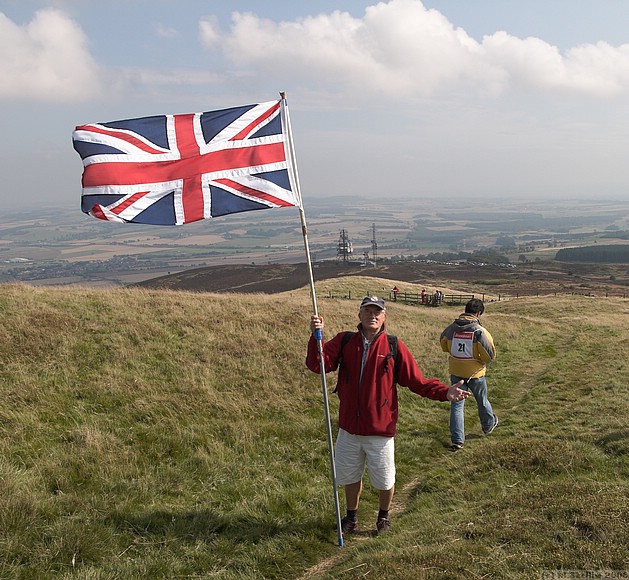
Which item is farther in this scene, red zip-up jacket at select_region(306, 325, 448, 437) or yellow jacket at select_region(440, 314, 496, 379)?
yellow jacket at select_region(440, 314, 496, 379)

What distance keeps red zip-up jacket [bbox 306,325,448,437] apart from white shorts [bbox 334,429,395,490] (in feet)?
0.42

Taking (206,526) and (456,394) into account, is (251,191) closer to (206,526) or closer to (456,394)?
(456,394)

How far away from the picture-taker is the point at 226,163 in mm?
6250

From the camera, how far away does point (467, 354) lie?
27.3 feet

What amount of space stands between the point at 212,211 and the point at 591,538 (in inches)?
215

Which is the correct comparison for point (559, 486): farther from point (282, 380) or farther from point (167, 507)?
point (282, 380)

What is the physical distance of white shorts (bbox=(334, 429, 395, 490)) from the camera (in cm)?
534

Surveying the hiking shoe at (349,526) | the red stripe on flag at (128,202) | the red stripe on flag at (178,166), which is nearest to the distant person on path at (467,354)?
the hiking shoe at (349,526)

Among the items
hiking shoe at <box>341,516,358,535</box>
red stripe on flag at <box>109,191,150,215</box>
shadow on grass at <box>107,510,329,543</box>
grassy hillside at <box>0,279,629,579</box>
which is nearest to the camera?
grassy hillside at <box>0,279,629,579</box>

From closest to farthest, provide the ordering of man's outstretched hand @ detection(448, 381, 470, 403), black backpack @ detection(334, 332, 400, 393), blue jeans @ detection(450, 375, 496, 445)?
man's outstretched hand @ detection(448, 381, 470, 403) < black backpack @ detection(334, 332, 400, 393) < blue jeans @ detection(450, 375, 496, 445)

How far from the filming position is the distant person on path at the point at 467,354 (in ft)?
26.9

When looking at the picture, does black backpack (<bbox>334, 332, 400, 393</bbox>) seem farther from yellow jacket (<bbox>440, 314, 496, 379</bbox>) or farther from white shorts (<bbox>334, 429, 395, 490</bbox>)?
yellow jacket (<bbox>440, 314, 496, 379</bbox>)

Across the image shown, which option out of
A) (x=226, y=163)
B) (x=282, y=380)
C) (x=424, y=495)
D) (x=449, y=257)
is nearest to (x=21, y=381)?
(x=282, y=380)

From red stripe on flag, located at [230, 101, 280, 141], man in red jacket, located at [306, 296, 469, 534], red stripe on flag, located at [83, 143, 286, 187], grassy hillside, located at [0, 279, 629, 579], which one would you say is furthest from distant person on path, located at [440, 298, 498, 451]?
red stripe on flag, located at [230, 101, 280, 141]
